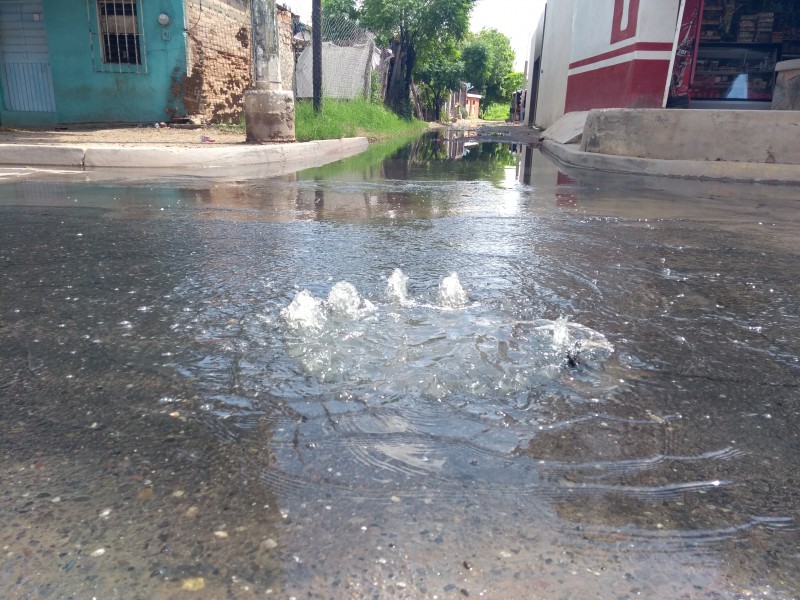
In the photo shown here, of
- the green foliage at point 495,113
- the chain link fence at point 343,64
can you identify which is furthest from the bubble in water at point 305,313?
the green foliage at point 495,113

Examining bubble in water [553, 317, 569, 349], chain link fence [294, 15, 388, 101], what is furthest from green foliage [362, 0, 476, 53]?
bubble in water [553, 317, 569, 349]

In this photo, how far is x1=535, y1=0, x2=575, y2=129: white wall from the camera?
17.9 metres

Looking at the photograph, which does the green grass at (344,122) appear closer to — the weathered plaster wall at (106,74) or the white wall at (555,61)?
the weathered plaster wall at (106,74)

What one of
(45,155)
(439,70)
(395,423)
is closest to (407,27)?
(439,70)

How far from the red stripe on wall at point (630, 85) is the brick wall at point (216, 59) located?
8315mm

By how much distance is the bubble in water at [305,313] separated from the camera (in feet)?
7.69

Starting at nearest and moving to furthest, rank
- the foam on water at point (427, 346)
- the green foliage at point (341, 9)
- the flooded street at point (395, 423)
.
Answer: the flooded street at point (395, 423)
the foam on water at point (427, 346)
the green foliage at point (341, 9)

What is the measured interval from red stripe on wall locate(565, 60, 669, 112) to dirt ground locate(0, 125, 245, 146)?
708cm

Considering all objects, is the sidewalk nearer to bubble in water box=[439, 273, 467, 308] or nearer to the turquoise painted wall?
the turquoise painted wall

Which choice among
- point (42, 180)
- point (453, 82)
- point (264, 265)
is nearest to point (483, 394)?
point (264, 265)

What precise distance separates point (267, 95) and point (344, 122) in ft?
14.2

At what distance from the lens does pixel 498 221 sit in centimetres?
476

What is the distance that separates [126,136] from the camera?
1069 centimetres

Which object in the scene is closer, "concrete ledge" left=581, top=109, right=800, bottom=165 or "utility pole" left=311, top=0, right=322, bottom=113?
"concrete ledge" left=581, top=109, right=800, bottom=165
